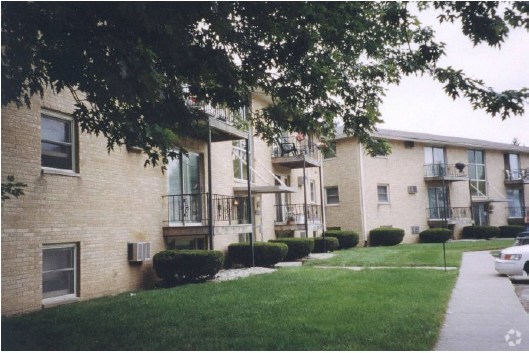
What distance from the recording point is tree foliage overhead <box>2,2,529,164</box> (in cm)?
556

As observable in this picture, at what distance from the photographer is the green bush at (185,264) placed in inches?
503

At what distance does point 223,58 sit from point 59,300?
21.9 feet

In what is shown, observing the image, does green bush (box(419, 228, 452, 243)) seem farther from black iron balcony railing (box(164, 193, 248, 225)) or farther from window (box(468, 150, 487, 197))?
black iron balcony railing (box(164, 193, 248, 225))

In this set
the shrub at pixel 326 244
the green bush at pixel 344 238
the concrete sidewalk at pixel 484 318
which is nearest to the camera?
the concrete sidewalk at pixel 484 318

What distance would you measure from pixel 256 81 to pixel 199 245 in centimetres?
950

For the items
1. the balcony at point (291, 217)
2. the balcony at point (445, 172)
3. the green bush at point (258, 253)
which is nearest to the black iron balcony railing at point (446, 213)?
the balcony at point (445, 172)

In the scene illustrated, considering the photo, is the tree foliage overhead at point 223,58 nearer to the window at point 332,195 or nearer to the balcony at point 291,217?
the balcony at point 291,217

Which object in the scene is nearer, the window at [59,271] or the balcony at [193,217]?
the window at [59,271]

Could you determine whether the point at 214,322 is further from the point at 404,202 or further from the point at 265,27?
the point at 404,202

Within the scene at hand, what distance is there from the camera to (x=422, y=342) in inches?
244

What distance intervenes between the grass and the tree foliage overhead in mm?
2741

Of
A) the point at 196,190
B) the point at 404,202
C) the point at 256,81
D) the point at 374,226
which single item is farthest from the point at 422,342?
the point at 404,202

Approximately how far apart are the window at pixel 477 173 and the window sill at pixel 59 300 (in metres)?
32.5

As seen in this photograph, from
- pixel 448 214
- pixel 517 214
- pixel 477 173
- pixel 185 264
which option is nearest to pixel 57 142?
pixel 185 264
